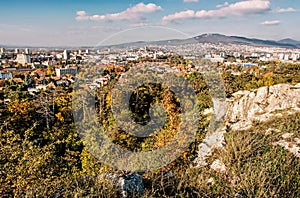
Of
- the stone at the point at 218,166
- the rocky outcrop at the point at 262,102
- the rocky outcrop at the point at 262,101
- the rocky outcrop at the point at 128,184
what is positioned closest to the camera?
the rocky outcrop at the point at 128,184

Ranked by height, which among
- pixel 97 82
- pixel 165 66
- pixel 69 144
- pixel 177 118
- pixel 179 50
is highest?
pixel 179 50

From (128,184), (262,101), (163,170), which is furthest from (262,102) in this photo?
(128,184)

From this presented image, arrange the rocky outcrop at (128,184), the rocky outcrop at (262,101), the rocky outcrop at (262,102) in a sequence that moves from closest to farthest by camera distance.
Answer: the rocky outcrop at (128,184) → the rocky outcrop at (262,102) → the rocky outcrop at (262,101)

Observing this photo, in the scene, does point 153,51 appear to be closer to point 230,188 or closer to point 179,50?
point 179,50

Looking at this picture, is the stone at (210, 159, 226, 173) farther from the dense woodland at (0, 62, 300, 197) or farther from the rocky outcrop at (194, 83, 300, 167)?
the rocky outcrop at (194, 83, 300, 167)

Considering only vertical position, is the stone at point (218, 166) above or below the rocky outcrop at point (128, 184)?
below

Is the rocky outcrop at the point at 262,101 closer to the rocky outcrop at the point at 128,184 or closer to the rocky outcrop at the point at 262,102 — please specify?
the rocky outcrop at the point at 262,102

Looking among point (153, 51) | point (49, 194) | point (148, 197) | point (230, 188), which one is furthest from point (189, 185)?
point (153, 51)

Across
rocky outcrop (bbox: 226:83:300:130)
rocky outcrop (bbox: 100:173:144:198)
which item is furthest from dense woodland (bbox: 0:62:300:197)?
rocky outcrop (bbox: 226:83:300:130)

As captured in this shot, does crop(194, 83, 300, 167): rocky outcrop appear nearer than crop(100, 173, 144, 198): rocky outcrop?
No

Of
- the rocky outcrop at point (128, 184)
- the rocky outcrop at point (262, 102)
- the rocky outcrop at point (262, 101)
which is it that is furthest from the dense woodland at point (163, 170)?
the rocky outcrop at point (262, 101)

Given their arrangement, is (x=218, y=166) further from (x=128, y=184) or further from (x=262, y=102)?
(x=262, y=102)
